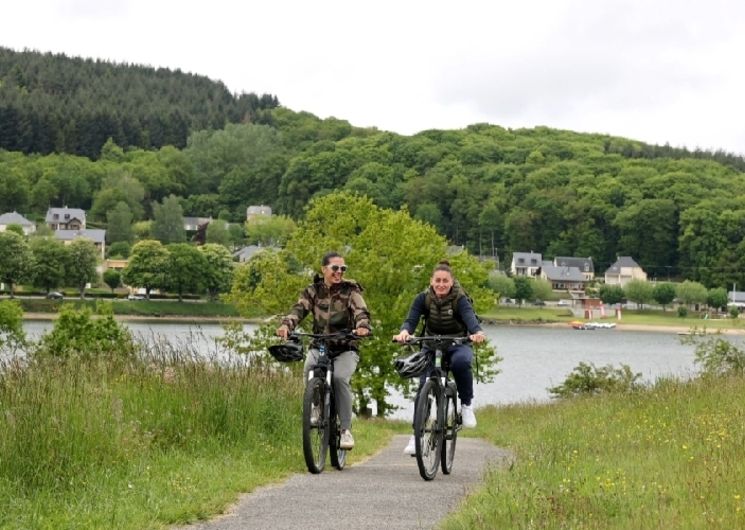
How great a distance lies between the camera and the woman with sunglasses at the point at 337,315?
431 inches

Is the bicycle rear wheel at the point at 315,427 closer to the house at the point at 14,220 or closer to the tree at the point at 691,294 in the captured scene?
the tree at the point at 691,294

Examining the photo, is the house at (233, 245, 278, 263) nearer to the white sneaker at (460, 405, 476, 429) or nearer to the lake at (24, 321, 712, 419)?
the lake at (24, 321, 712, 419)

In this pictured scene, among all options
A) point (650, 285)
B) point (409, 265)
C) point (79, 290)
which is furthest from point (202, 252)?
point (409, 265)

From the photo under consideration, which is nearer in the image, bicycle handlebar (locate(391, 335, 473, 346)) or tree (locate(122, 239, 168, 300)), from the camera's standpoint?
bicycle handlebar (locate(391, 335, 473, 346))

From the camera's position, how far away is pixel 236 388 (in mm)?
11883

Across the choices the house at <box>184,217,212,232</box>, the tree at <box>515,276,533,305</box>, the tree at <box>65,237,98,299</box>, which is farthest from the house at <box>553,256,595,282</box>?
the tree at <box>65,237,98,299</box>

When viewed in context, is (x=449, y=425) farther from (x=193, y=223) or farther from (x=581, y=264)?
(x=193, y=223)

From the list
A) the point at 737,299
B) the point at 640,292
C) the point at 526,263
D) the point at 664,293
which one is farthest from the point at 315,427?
the point at 526,263

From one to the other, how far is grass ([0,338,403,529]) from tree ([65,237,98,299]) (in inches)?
4276

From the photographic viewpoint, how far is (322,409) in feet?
35.4

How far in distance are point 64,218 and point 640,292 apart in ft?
262

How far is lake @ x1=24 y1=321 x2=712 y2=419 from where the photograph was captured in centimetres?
5209

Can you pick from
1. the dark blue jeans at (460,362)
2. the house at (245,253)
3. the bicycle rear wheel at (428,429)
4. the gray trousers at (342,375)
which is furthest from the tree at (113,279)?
the bicycle rear wheel at (428,429)

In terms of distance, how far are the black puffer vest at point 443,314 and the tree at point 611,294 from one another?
151m
